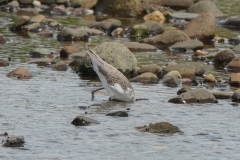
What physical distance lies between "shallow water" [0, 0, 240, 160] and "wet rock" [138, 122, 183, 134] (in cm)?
19

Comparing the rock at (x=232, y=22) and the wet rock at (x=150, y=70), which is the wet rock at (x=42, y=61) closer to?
the wet rock at (x=150, y=70)

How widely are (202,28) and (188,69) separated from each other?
7.87 meters

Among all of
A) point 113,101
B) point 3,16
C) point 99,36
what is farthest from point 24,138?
point 3,16

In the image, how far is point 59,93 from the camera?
57.6 feet

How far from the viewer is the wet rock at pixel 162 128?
13.8 metres

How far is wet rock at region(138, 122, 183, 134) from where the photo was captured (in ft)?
45.2

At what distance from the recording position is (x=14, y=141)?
A: 12.4m

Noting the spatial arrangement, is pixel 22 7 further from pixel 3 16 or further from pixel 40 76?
pixel 40 76

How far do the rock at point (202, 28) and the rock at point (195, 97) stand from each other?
11085 mm

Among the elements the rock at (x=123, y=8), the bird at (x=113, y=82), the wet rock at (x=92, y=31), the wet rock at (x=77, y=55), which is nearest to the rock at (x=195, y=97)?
the bird at (x=113, y=82)

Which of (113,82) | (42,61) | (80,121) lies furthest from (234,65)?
(80,121)

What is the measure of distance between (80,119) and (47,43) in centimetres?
1197

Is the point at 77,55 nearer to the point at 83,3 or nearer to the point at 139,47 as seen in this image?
the point at 139,47

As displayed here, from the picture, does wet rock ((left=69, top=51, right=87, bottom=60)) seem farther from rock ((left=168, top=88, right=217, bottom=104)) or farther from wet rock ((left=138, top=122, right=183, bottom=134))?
wet rock ((left=138, top=122, right=183, bottom=134))
